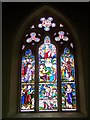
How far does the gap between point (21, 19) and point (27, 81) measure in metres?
1.22

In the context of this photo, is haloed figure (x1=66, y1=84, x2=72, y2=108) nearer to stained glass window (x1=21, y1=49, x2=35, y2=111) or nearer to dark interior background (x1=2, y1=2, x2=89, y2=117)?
dark interior background (x1=2, y1=2, x2=89, y2=117)

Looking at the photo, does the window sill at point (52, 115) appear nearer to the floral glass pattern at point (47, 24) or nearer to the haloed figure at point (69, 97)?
the haloed figure at point (69, 97)

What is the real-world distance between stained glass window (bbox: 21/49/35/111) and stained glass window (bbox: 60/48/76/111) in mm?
587

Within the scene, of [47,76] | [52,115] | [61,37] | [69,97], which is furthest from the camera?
[61,37]

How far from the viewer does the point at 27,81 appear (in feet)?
13.9

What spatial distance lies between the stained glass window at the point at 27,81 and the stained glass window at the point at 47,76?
0.16 metres

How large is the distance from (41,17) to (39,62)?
37.8 inches

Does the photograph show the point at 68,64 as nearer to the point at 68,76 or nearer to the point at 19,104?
the point at 68,76

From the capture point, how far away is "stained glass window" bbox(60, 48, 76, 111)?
4.12 metres

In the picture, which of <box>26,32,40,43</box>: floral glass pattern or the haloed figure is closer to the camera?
the haloed figure

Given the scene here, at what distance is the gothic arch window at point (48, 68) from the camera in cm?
413

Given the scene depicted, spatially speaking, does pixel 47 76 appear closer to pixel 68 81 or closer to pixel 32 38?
pixel 68 81

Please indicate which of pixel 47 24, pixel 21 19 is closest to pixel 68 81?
pixel 47 24

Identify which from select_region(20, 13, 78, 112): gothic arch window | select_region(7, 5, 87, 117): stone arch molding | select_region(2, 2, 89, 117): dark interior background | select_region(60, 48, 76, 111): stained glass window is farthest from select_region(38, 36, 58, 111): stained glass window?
select_region(2, 2, 89, 117): dark interior background
